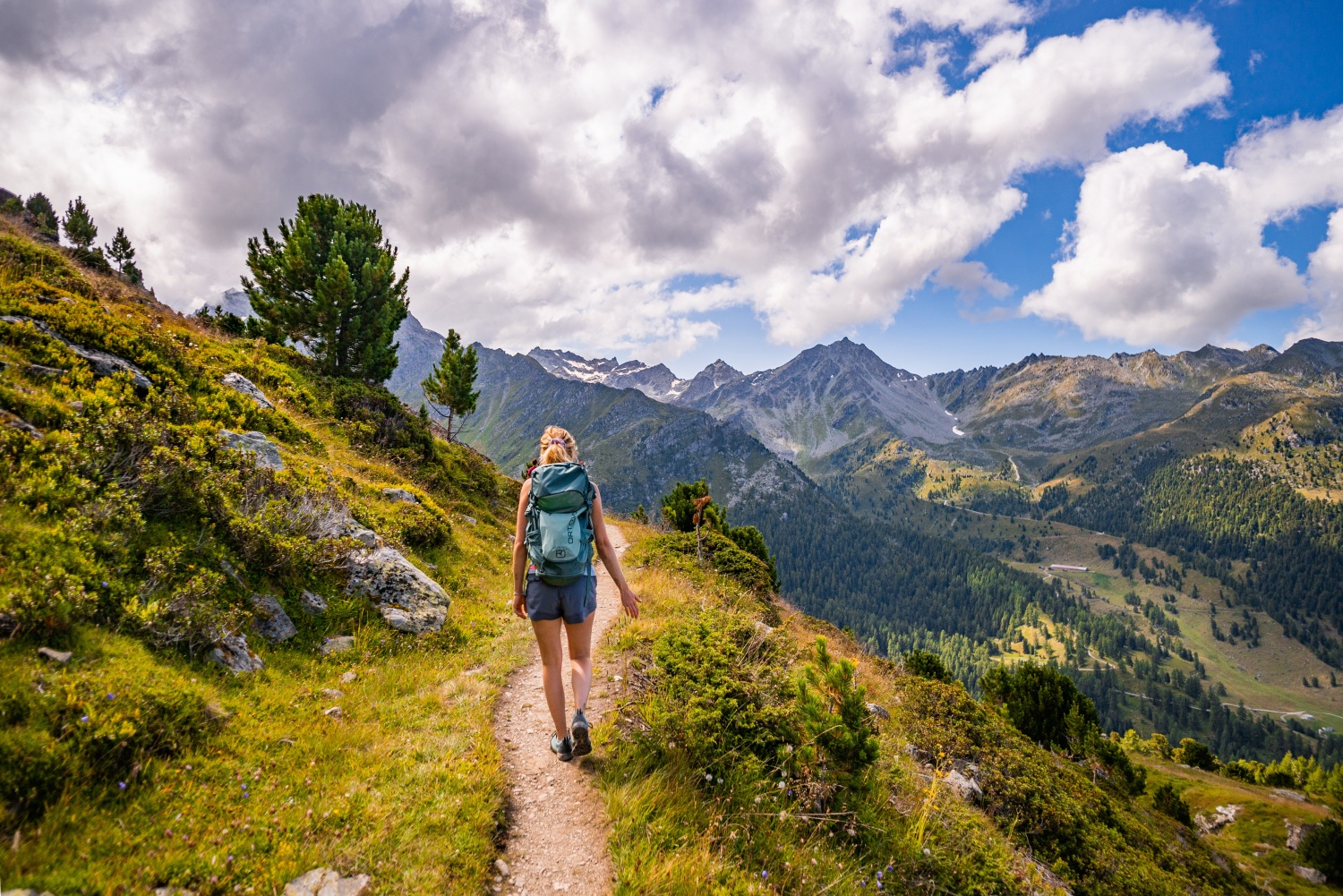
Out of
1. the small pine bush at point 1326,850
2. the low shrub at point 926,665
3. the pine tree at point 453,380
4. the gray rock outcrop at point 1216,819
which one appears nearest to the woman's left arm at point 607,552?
the low shrub at point 926,665

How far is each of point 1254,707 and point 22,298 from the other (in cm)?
31917

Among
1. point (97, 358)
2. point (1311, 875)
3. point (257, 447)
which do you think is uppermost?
point (97, 358)

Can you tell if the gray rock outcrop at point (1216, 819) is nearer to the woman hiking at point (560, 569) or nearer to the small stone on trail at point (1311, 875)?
the small stone on trail at point (1311, 875)

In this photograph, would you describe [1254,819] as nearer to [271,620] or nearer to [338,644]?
[338,644]

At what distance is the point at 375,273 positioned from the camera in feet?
85.9

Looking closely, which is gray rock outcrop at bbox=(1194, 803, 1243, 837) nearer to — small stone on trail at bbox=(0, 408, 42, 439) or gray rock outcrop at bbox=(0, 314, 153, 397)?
small stone on trail at bbox=(0, 408, 42, 439)

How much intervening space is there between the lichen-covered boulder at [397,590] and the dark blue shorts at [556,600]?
4979mm

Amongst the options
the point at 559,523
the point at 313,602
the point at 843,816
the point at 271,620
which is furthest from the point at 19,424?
the point at 843,816

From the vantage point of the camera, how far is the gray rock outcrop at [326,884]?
381cm

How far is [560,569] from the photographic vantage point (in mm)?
5824

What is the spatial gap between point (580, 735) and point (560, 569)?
233 centimetres

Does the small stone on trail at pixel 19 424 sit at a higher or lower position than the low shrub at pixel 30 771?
higher

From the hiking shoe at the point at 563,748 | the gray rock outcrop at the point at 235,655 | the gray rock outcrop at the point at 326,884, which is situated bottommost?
the hiking shoe at the point at 563,748

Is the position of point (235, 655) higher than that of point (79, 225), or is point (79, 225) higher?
point (79, 225)
